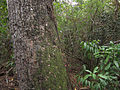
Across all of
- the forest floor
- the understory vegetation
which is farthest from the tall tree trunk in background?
the understory vegetation

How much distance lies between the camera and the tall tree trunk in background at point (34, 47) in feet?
3.43

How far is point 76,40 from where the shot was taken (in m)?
3.63

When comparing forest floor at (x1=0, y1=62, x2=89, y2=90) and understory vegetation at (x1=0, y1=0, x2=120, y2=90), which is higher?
understory vegetation at (x1=0, y1=0, x2=120, y2=90)

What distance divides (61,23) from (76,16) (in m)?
0.53

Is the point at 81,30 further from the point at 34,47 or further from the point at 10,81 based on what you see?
the point at 34,47

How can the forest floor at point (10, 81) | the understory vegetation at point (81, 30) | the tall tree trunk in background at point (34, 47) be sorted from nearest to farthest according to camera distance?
1. the tall tree trunk in background at point (34, 47)
2. the forest floor at point (10, 81)
3. the understory vegetation at point (81, 30)

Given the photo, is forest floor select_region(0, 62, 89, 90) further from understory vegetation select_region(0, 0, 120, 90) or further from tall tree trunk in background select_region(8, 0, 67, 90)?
tall tree trunk in background select_region(8, 0, 67, 90)

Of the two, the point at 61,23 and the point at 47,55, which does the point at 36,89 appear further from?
the point at 61,23

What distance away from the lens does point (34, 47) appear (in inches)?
41.7

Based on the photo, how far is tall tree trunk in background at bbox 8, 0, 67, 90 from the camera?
3.43 ft

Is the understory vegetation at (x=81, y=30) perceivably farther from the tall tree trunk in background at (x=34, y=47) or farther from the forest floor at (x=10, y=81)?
the tall tree trunk in background at (x=34, y=47)

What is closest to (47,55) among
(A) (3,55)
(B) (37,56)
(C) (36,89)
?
(B) (37,56)

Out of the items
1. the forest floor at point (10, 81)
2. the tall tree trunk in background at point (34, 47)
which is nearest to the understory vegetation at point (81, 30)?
the forest floor at point (10, 81)

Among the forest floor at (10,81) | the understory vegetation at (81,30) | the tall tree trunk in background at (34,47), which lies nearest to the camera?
the tall tree trunk in background at (34,47)
